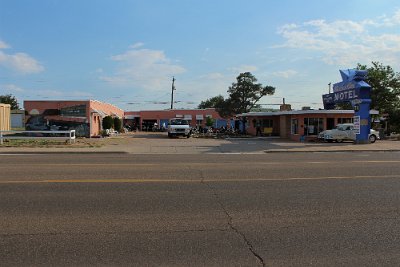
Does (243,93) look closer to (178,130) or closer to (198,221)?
(178,130)

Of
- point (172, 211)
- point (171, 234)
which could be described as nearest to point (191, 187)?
point (172, 211)

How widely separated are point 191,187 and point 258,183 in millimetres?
1758

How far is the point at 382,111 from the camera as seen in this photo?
53.6 m

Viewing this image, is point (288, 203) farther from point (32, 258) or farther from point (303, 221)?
point (32, 258)

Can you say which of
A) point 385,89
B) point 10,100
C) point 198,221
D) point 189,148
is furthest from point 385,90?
point 10,100

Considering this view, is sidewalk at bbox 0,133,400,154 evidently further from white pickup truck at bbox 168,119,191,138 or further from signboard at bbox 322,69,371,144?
white pickup truck at bbox 168,119,191,138

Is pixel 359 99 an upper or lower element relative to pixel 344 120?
upper

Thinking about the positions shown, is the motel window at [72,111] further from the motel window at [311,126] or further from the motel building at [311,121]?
the motel window at [311,126]

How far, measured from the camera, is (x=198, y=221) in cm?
643

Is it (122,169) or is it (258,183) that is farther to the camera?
(122,169)

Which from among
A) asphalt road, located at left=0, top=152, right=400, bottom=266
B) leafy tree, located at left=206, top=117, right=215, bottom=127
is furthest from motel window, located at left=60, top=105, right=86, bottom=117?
leafy tree, located at left=206, top=117, right=215, bottom=127

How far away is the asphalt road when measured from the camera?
16.2 feet

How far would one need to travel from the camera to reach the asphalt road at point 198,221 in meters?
4.93

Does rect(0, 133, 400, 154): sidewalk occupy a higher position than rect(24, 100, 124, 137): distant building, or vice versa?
rect(24, 100, 124, 137): distant building
